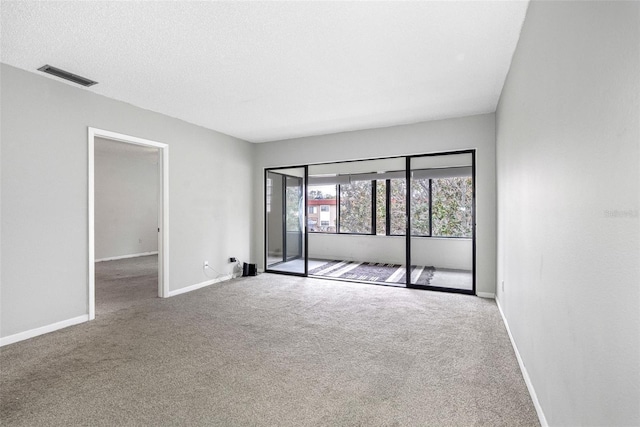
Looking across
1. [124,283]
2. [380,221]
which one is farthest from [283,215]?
[124,283]

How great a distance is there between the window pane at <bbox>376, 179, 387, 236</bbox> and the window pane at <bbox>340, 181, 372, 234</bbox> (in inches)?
→ 8.0

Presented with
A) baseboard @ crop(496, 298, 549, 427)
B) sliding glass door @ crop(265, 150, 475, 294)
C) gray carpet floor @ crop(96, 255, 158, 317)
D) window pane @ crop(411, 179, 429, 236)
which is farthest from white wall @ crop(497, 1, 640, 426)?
gray carpet floor @ crop(96, 255, 158, 317)

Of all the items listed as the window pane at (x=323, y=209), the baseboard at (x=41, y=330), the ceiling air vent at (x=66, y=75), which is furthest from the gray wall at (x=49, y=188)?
the window pane at (x=323, y=209)

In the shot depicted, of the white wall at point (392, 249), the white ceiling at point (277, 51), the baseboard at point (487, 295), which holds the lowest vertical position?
the baseboard at point (487, 295)

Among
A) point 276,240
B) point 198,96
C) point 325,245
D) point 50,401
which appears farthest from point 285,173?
point 50,401

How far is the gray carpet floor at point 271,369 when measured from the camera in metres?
1.88

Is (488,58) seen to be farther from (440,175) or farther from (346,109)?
(440,175)

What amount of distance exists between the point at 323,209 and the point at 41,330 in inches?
229

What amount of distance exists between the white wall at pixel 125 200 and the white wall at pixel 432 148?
384 centimetres

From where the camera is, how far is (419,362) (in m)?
2.50

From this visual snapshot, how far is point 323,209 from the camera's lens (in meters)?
8.02

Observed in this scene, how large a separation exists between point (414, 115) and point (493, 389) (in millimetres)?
3434

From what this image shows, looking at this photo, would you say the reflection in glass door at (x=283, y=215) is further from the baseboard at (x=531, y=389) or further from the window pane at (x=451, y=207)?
the baseboard at (x=531, y=389)

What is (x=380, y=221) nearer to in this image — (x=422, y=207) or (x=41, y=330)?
(x=422, y=207)
